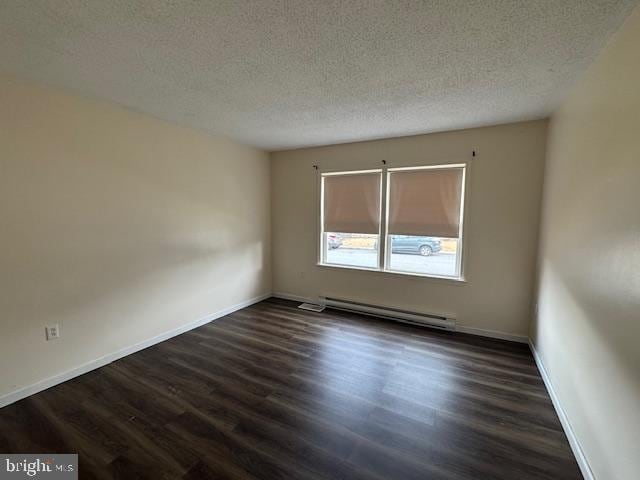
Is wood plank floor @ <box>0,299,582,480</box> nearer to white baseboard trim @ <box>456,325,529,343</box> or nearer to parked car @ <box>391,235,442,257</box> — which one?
white baseboard trim @ <box>456,325,529,343</box>

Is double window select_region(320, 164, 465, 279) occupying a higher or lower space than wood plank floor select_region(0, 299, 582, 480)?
higher

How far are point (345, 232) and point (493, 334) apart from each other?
2.24 meters

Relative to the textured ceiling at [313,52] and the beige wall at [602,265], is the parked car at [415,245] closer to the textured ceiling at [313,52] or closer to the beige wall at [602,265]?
the beige wall at [602,265]

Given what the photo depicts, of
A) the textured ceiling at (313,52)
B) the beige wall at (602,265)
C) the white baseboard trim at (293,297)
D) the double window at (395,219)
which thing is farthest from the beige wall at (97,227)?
the beige wall at (602,265)

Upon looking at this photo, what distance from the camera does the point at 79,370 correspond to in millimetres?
2449

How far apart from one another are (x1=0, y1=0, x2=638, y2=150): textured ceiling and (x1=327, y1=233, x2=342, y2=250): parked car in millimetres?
1970

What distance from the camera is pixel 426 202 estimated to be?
3.50m

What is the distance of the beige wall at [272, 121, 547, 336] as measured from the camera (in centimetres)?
299

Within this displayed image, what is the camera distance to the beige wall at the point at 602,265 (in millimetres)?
1227

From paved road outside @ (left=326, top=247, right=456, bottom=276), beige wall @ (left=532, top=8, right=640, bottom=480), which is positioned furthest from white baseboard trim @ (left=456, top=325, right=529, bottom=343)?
beige wall @ (left=532, top=8, right=640, bottom=480)

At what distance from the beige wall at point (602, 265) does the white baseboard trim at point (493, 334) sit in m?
0.90

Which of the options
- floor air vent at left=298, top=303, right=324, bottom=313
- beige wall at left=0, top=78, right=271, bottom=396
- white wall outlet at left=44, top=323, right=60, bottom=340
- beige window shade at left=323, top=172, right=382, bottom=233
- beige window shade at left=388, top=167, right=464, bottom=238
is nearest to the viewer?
beige wall at left=0, top=78, right=271, bottom=396

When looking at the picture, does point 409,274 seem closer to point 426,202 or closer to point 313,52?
point 426,202

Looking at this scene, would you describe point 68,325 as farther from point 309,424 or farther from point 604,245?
point 604,245
